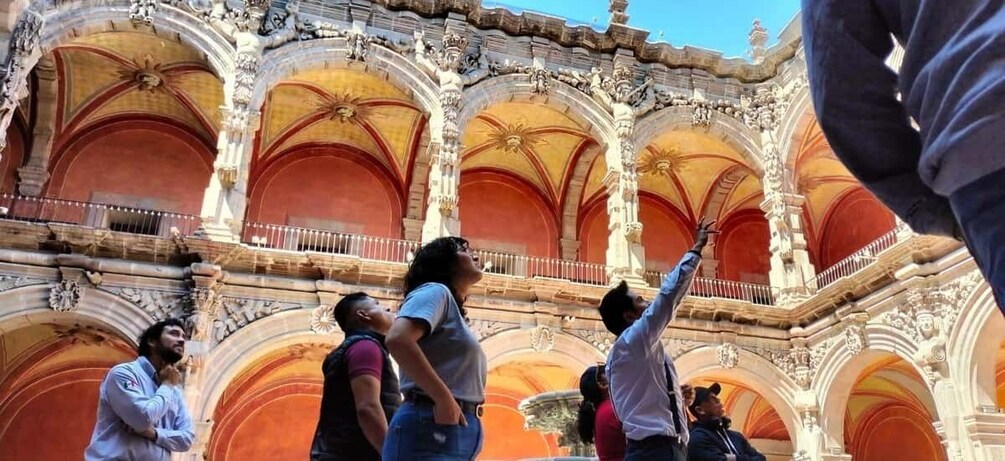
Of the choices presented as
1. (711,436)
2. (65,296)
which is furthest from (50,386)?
(711,436)

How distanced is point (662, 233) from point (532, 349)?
6.91 meters

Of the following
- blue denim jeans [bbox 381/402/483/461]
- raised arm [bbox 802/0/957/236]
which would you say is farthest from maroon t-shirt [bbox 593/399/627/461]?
raised arm [bbox 802/0/957/236]

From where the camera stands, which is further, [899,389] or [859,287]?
[899,389]

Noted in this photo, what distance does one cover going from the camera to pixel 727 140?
14.0 m

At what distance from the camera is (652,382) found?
2.86 meters

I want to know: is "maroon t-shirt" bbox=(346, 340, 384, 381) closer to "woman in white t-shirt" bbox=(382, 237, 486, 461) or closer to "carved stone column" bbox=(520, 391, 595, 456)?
"woman in white t-shirt" bbox=(382, 237, 486, 461)

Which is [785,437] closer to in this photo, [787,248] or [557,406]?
[787,248]

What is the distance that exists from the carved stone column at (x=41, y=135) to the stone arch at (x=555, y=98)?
762 centimetres

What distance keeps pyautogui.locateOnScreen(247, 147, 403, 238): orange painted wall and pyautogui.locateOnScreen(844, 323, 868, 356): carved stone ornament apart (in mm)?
8631

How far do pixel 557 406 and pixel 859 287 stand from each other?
271 inches

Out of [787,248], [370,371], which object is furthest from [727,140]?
[370,371]

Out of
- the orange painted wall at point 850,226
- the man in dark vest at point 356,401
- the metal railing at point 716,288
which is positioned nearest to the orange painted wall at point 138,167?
the metal railing at point 716,288

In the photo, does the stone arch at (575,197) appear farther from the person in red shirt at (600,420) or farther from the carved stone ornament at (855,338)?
the person in red shirt at (600,420)

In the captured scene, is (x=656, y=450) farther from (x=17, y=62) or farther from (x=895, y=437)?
(x=895, y=437)
